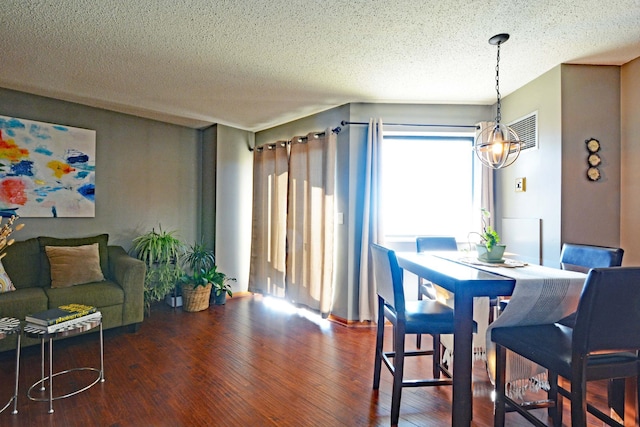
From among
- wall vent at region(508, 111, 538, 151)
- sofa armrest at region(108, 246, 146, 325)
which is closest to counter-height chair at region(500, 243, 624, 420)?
wall vent at region(508, 111, 538, 151)

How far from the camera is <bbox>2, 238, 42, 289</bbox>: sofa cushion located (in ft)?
10.3

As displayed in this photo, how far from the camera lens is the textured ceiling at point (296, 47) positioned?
2102mm

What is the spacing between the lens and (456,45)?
8.29 ft

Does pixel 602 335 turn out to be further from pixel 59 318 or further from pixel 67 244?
pixel 67 244

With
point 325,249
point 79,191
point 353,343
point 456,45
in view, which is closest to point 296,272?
point 325,249

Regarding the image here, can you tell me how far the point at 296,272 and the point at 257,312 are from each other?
64 centimetres

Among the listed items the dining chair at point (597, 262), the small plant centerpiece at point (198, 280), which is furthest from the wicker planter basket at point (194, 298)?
the dining chair at point (597, 262)

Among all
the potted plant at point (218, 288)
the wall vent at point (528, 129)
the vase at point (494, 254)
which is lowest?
the potted plant at point (218, 288)

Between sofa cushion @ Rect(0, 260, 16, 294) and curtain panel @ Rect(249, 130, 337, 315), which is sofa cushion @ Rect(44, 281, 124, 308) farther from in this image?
curtain panel @ Rect(249, 130, 337, 315)

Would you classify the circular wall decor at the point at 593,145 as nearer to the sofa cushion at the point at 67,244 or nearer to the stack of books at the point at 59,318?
the stack of books at the point at 59,318

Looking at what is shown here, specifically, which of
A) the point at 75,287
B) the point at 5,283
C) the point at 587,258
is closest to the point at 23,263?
the point at 5,283

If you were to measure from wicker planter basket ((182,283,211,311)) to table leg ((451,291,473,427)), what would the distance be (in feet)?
10.2

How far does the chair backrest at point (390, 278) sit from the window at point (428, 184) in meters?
1.74

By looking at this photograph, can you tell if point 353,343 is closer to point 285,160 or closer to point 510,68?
point 285,160
